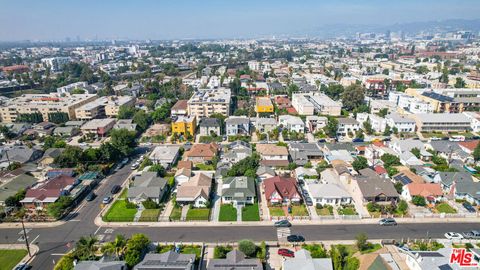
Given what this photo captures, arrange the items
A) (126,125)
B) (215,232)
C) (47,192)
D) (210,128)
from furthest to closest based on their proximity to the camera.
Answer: (126,125)
(210,128)
(47,192)
(215,232)

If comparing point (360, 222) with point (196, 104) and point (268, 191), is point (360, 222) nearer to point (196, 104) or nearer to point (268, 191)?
point (268, 191)

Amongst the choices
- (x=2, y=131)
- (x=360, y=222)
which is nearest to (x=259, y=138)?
(x=360, y=222)

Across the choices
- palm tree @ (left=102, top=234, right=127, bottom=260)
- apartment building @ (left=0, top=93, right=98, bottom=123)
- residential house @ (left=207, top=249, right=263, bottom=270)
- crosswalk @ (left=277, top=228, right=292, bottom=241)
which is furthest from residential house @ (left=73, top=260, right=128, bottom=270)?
apartment building @ (left=0, top=93, right=98, bottom=123)

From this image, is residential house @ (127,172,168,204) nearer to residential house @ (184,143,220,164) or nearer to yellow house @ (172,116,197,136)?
residential house @ (184,143,220,164)

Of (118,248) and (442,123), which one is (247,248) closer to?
(118,248)

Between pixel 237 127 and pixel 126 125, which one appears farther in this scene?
pixel 126 125

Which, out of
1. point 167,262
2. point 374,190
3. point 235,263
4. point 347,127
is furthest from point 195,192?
point 347,127
